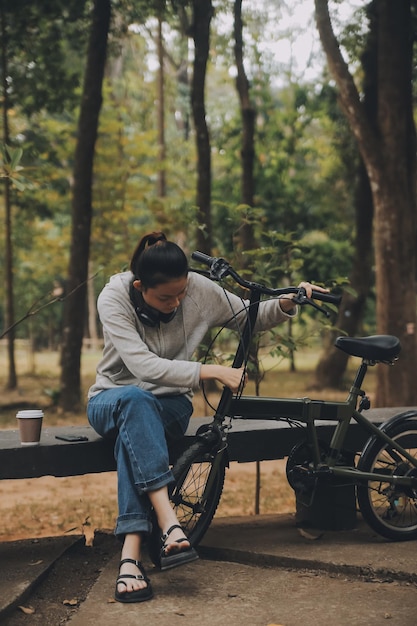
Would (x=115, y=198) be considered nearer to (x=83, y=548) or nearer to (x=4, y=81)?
(x=4, y=81)

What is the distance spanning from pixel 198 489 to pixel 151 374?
66 cm

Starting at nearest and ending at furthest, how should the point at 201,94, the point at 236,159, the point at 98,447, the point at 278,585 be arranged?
1. the point at 278,585
2. the point at 98,447
3. the point at 201,94
4. the point at 236,159

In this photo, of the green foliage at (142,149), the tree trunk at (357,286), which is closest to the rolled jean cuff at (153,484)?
the green foliage at (142,149)

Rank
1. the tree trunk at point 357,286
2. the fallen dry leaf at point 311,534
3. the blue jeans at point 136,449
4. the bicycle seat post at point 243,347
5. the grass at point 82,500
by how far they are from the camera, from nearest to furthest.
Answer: the blue jeans at point 136,449
the bicycle seat post at point 243,347
the fallen dry leaf at point 311,534
the grass at point 82,500
the tree trunk at point 357,286

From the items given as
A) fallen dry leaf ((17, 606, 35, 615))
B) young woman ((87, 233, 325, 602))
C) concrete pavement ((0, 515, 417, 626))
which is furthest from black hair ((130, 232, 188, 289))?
fallen dry leaf ((17, 606, 35, 615))

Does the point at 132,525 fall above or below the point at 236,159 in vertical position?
below

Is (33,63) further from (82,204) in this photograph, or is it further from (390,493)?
(390,493)

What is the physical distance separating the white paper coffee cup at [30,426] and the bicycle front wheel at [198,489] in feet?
2.21

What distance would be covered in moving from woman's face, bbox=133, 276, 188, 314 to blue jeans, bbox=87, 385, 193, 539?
385mm

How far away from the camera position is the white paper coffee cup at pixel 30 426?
387 centimetres

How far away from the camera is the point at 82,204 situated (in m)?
13.8

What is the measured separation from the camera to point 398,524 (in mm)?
4441

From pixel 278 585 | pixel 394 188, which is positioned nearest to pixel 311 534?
pixel 278 585

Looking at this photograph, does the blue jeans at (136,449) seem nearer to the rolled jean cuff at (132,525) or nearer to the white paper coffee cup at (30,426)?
the rolled jean cuff at (132,525)
